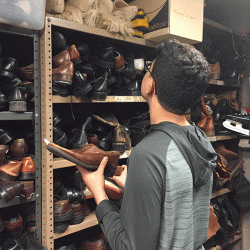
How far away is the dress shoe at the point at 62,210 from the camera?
1346mm

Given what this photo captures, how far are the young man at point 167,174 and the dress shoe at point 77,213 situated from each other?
57 centimetres

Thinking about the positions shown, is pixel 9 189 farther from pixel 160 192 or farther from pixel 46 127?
pixel 160 192

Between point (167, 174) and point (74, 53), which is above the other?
point (74, 53)

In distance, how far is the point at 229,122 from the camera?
243 cm

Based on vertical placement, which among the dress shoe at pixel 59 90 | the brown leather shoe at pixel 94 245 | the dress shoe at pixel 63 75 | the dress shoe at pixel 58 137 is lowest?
the brown leather shoe at pixel 94 245

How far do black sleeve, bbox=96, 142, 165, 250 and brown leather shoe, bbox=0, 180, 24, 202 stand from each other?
62 centimetres

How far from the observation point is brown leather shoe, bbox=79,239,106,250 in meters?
1.58

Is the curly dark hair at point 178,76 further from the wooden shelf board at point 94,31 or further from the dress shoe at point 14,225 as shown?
the dress shoe at point 14,225

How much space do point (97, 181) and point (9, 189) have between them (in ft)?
1.58

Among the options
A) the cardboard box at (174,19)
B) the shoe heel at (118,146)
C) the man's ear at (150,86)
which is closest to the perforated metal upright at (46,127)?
the shoe heel at (118,146)

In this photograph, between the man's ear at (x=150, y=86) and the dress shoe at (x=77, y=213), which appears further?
the dress shoe at (x=77, y=213)

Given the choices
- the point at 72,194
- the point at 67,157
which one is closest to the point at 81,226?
the point at 72,194

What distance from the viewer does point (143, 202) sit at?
75 cm

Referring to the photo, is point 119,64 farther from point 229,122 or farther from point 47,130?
point 229,122
